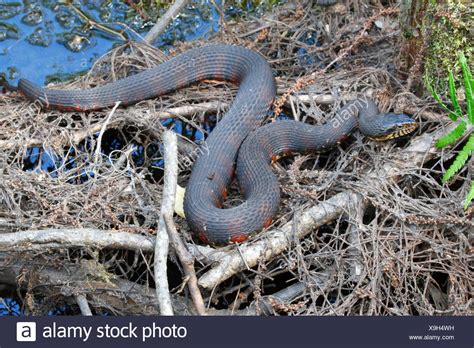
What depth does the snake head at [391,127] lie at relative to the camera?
272 inches

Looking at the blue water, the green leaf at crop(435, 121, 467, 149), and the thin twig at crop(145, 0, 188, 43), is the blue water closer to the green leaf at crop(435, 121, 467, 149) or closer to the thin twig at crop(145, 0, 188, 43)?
the thin twig at crop(145, 0, 188, 43)

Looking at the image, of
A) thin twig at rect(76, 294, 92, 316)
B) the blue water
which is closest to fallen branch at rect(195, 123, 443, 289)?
thin twig at rect(76, 294, 92, 316)

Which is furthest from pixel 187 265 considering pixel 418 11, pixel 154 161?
pixel 418 11

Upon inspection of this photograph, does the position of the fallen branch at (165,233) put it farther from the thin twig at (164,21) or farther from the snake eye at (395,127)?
the thin twig at (164,21)

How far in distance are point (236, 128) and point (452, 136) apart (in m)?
1.98

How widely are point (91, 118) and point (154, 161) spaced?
0.73 m

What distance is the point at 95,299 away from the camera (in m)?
6.24

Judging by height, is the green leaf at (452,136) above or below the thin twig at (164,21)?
below

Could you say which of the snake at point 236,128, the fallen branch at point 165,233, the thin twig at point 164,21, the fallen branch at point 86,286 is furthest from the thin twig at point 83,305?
the thin twig at point 164,21

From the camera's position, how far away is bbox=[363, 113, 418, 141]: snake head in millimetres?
6914

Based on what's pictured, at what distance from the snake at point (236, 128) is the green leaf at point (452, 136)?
0.53 m

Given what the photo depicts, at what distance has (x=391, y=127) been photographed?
22.7 ft

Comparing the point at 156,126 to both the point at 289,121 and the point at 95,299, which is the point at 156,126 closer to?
the point at 289,121

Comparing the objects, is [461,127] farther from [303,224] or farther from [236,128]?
Answer: [236,128]
